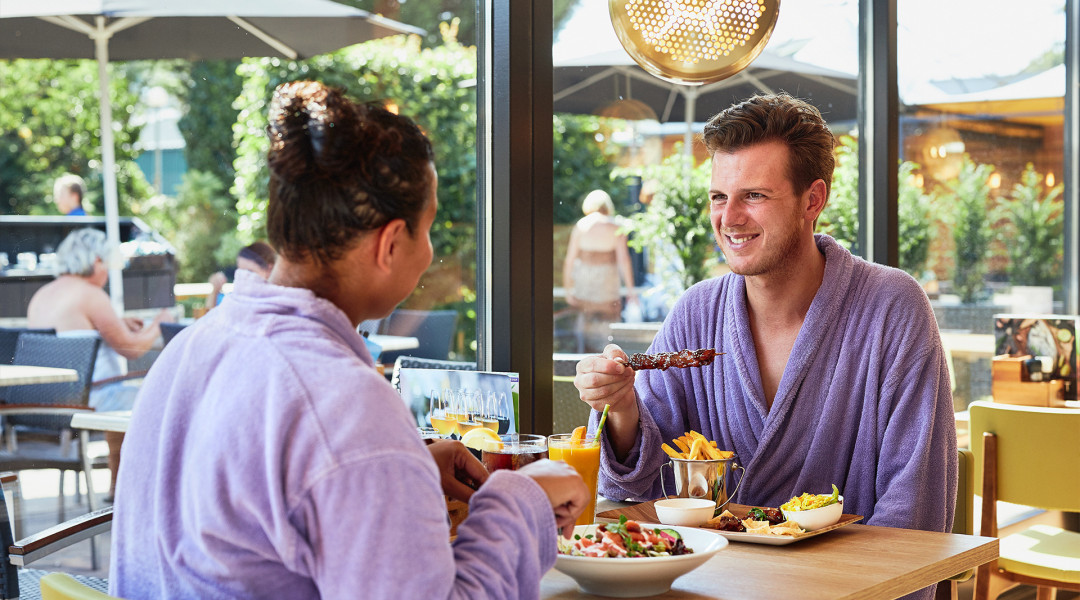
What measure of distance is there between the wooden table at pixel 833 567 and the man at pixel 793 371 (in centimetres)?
25

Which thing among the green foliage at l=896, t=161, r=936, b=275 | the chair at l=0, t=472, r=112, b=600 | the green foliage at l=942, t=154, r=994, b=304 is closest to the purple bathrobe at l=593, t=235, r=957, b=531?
the chair at l=0, t=472, r=112, b=600

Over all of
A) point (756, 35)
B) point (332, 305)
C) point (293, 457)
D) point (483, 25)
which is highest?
point (483, 25)

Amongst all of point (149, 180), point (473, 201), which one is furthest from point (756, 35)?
point (149, 180)

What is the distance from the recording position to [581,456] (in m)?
1.69

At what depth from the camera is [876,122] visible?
3752 mm

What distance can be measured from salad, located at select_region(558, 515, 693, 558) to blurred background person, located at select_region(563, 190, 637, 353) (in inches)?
57.9

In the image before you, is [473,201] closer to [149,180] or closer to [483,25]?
[483,25]

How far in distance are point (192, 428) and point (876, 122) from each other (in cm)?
318

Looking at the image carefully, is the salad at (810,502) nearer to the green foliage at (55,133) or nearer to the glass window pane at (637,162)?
the glass window pane at (637,162)

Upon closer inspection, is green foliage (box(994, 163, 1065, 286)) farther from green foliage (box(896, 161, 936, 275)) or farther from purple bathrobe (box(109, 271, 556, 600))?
purple bathrobe (box(109, 271, 556, 600))

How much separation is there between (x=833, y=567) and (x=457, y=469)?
54 cm

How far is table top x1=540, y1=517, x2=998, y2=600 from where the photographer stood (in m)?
1.38

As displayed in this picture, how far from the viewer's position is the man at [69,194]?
7.45 ft

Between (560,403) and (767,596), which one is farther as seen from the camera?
(560,403)
